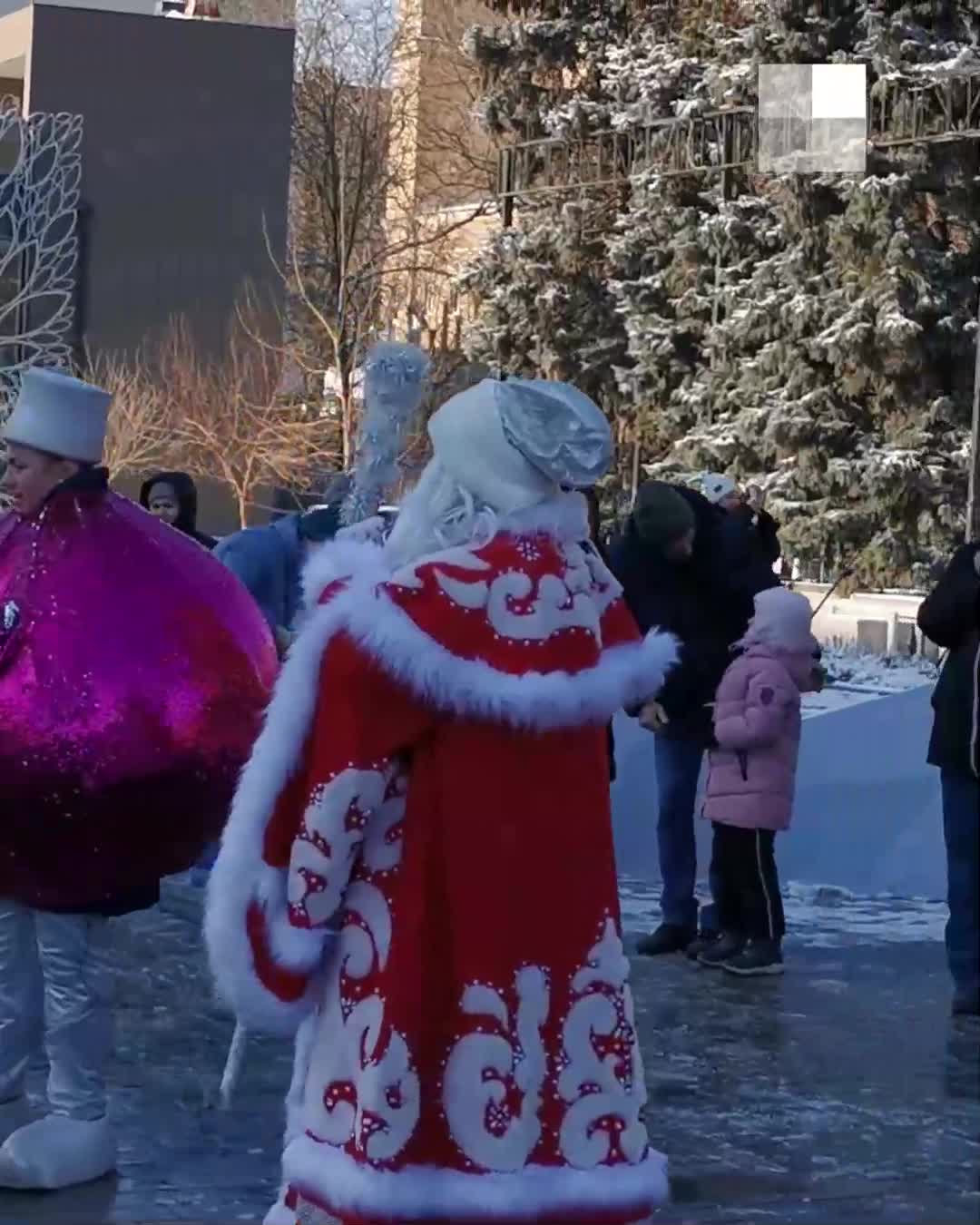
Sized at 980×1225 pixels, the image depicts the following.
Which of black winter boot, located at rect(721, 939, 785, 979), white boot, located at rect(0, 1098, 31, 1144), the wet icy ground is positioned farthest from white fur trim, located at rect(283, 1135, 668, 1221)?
black winter boot, located at rect(721, 939, 785, 979)

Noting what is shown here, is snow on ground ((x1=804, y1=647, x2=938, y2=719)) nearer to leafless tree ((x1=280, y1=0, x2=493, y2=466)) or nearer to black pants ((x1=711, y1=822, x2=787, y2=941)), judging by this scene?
black pants ((x1=711, y1=822, x2=787, y2=941))

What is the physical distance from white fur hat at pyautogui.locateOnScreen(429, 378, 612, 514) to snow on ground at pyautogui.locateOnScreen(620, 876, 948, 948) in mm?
5221

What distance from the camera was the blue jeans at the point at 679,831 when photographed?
8773 mm

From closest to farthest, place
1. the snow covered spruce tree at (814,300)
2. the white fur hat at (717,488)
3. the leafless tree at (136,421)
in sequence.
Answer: the white fur hat at (717,488)
the snow covered spruce tree at (814,300)
the leafless tree at (136,421)

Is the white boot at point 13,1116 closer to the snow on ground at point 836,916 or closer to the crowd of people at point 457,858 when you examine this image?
the crowd of people at point 457,858

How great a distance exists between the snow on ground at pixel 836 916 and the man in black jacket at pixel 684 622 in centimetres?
42

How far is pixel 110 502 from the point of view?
5.46 m

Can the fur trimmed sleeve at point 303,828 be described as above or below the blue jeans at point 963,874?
above

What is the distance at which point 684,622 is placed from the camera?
8.74 metres

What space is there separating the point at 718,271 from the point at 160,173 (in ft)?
52.4

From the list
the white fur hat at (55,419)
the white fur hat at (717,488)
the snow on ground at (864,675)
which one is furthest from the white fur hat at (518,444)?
the snow on ground at (864,675)

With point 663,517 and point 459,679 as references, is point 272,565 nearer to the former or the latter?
point 663,517

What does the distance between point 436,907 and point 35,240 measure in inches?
1104

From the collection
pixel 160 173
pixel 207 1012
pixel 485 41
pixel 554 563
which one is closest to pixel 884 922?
pixel 207 1012
